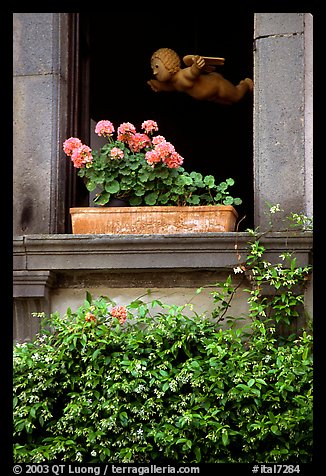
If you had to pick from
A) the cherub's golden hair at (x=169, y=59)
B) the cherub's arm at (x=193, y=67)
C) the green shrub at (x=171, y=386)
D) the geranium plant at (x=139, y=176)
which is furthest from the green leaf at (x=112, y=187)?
the cherub's golden hair at (x=169, y=59)

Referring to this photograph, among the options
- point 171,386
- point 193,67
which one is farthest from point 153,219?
point 193,67

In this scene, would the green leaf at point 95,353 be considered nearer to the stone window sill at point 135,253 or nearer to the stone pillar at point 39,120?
the stone window sill at point 135,253

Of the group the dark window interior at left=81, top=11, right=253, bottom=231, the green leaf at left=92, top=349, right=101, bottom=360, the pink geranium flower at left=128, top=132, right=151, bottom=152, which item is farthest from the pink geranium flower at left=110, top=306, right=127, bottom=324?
the dark window interior at left=81, top=11, right=253, bottom=231

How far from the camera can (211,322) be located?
17.4 feet

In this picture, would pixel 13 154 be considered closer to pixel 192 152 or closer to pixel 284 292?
pixel 284 292

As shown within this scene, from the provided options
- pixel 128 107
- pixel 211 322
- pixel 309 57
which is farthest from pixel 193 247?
pixel 128 107

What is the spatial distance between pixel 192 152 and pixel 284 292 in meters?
3.89

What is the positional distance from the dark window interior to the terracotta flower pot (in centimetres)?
213

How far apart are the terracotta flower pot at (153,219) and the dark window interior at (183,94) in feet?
7.00

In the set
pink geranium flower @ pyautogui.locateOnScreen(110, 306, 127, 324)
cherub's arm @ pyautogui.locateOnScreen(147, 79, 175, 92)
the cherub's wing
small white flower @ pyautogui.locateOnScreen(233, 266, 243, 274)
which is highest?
the cherub's wing

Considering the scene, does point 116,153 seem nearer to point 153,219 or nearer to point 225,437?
point 153,219

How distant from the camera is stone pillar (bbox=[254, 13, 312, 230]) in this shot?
17.7ft

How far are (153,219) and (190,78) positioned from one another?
140 centimetres

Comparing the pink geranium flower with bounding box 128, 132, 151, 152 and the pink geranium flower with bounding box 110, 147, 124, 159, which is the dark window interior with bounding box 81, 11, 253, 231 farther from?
the pink geranium flower with bounding box 110, 147, 124, 159
